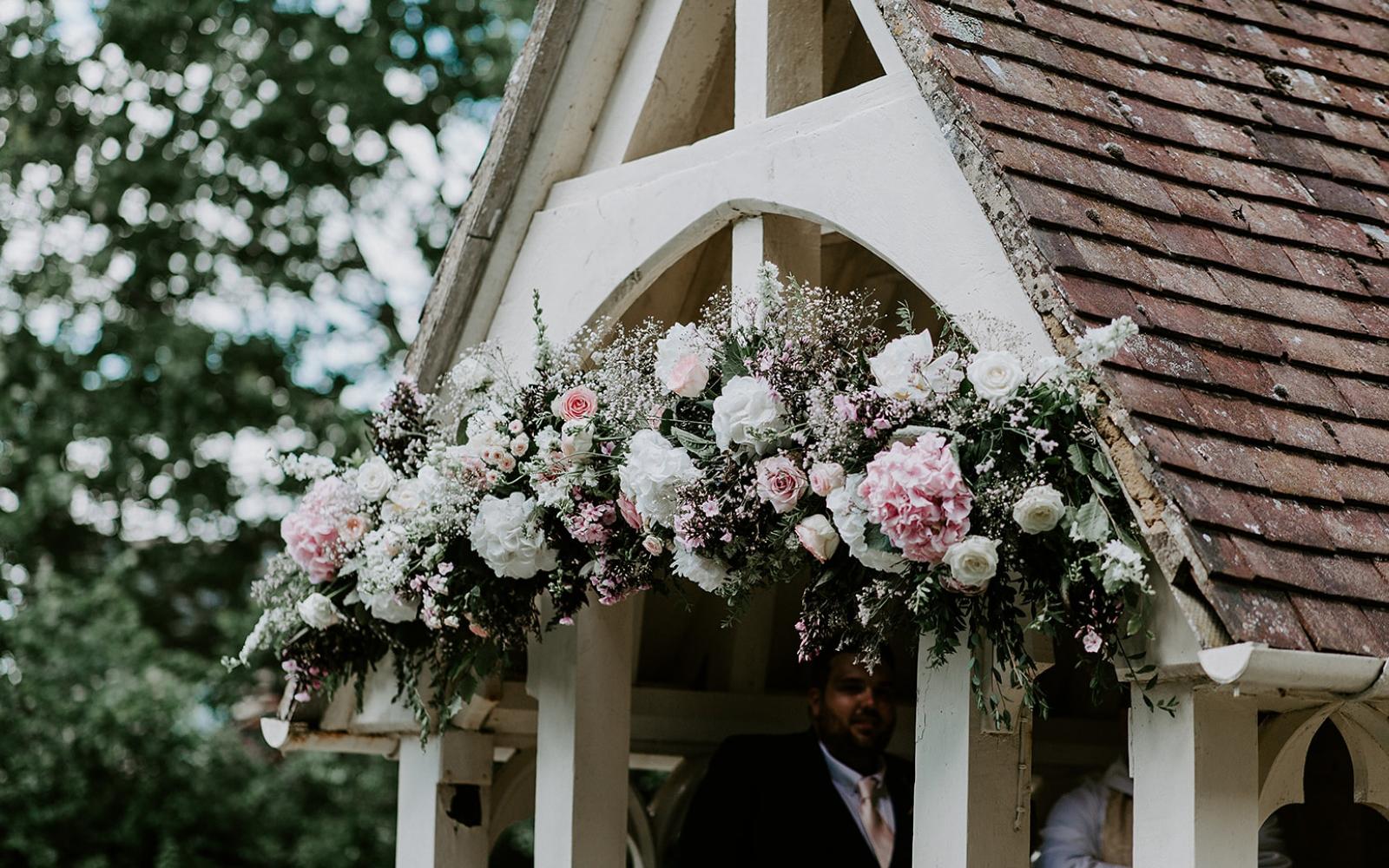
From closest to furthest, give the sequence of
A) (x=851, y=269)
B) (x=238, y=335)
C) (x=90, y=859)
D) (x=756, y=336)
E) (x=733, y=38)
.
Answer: (x=756, y=336) < (x=733, y=38) < (x=851, y=269) < (x=90, y=859) < (x=238, y=335)

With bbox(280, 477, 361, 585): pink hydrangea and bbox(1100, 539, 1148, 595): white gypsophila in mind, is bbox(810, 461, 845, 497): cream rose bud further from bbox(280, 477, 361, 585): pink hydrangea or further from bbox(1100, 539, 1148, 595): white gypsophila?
bbox(280, 477, 361, 585): pink hydrangea

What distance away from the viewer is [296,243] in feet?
42.7

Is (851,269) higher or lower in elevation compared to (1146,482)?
higher

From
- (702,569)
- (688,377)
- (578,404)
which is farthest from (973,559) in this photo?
(578,404)

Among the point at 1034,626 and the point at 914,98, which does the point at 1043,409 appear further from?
the point at 914,98

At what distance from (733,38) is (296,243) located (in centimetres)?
860

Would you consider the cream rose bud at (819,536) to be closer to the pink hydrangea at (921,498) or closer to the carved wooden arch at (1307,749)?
the pink hydrangea at (921,498)

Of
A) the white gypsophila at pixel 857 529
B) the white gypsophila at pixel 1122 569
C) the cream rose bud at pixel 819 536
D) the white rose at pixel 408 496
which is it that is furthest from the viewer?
the white rose at pixel 408 496

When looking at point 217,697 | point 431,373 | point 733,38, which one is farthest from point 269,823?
point 733,38

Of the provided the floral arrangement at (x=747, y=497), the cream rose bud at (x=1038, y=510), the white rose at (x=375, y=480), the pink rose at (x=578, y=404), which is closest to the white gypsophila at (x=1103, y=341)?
the floral arrangement at (x=747, y=497)

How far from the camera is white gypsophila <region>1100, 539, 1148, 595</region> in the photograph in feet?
10.2

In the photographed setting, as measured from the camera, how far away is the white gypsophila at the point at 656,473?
12.3 feet

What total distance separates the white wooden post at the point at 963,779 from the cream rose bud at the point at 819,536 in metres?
0.31

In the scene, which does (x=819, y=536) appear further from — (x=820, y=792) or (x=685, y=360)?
(x=820, y=792)
